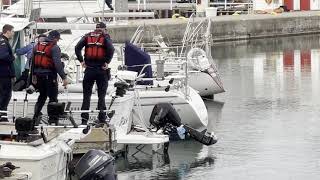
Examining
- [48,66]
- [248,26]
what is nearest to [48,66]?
[48,66]

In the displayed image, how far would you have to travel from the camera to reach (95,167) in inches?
480

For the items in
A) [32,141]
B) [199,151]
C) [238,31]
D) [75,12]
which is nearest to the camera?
[32,141]

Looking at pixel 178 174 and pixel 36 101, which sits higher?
pixel 36 101

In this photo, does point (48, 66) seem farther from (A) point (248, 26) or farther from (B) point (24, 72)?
(A) point (248, 26)

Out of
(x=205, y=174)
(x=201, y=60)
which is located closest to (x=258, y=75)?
(x=201, y=60)

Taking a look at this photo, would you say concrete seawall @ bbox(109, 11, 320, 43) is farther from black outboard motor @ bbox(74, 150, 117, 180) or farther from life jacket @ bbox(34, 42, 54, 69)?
black outboard motor @ bbox(74, 150, 117, 180)

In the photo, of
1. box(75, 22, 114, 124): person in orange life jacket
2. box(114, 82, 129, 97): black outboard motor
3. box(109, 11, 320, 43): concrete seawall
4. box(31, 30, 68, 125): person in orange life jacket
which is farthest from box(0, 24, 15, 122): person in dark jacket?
box(109, 11, 320, 43): concrete seawall

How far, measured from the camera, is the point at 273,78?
32688 mm

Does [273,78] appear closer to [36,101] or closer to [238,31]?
[36,101]

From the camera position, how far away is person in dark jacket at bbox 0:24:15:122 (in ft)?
52.4

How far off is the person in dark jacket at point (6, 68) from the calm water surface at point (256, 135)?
86.5 inches

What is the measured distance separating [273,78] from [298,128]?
11.4m

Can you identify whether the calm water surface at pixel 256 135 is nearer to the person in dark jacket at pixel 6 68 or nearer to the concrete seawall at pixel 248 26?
the person in dark jacket at pixel 6 68

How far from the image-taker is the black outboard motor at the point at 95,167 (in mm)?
12172
